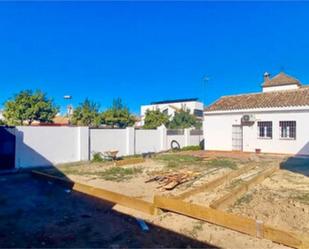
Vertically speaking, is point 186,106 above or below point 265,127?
above

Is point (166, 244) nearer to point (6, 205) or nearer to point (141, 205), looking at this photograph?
point (141, 205)

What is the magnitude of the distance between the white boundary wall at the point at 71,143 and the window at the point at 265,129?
7.64m

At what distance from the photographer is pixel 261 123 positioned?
18.6 meters

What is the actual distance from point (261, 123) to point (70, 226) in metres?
16.5

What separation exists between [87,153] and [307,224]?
39.8 ft

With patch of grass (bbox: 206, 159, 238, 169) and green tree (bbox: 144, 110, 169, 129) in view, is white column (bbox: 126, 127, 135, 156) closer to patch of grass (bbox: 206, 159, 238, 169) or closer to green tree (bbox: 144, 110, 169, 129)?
patch of grass (bbox: 206, 159, 238, 169)

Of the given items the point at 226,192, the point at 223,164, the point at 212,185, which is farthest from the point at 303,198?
the point at 223,164

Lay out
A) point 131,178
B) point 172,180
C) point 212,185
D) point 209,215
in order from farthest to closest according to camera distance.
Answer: point 131,178 → point 172,180 → point 212,185 → point 209,215

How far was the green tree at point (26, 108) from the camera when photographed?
76.0 ft

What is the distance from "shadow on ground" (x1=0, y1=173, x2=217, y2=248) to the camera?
14.5 ft

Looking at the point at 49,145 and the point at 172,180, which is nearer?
the point at 172,180

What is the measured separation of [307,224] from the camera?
5102 mm

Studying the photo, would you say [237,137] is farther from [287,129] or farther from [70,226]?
[70,226]

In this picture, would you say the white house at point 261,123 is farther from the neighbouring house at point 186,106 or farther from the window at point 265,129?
the neighbouring house at point 186,106
